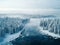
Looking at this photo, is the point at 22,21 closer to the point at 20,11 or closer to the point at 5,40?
the point at 20,11

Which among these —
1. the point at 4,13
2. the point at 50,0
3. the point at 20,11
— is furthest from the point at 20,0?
the point at 50,0

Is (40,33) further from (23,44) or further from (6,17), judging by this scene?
(6,17)

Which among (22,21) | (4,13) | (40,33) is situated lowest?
(40,33)

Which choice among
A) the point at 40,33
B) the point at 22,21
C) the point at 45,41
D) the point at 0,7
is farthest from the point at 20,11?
the point at 45,41

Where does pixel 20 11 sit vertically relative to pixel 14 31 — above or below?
above

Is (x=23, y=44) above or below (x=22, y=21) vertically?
below

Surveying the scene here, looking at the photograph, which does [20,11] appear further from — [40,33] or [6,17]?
[40,33]

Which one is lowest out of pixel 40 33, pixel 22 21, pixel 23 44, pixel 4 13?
pixel 23 44

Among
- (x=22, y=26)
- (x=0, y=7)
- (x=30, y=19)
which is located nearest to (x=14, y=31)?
(x=22, y=26)
